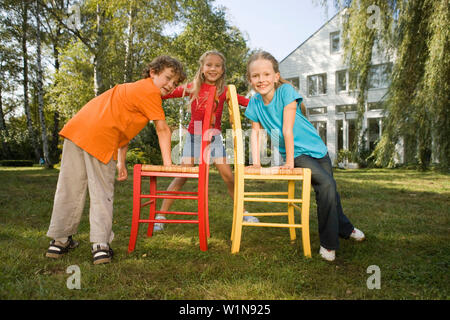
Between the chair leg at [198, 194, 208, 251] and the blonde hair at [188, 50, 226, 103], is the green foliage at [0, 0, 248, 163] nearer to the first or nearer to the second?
the blonde hair at [188, 50, 226, 103]

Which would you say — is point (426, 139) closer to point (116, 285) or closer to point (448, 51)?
point (448, 51)

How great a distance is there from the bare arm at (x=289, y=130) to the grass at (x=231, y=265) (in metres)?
0.70

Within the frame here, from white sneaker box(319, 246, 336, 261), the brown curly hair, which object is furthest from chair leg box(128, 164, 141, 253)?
white sneaker box(319, 246, 336, 261)

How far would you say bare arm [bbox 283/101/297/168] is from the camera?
8.36 feet

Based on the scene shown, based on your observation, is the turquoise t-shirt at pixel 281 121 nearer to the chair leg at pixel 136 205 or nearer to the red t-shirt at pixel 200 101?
the red t-shirt at pixel 200 101

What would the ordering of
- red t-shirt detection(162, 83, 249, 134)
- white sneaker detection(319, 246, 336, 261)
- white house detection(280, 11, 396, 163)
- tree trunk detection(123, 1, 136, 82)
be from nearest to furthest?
1. white sneaker detection(319, 246, 336, 261)
2. red t-shirt detection(162, 83, 249, 134)
3. tree trunk detection(123, 1, 136, 82)
4. white house detection(280, 11, 396, 163)

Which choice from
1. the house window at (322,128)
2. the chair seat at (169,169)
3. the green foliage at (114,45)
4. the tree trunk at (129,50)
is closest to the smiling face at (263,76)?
the chair seat at (169,169)

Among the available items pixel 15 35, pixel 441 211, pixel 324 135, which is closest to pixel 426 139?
pixel 441 211

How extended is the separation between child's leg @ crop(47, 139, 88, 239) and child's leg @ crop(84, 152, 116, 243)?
Result: 3.7 inches

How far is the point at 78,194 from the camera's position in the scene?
2.54 metres

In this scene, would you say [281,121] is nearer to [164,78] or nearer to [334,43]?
[164,78]

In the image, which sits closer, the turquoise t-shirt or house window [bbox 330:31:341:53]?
the turquoise t-shirt

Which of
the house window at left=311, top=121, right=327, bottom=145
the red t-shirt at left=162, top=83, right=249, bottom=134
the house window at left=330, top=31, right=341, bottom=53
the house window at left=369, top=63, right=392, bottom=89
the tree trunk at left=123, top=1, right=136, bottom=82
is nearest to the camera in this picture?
the red t-shirt at left=162, top=83, right=249, bottom=134
